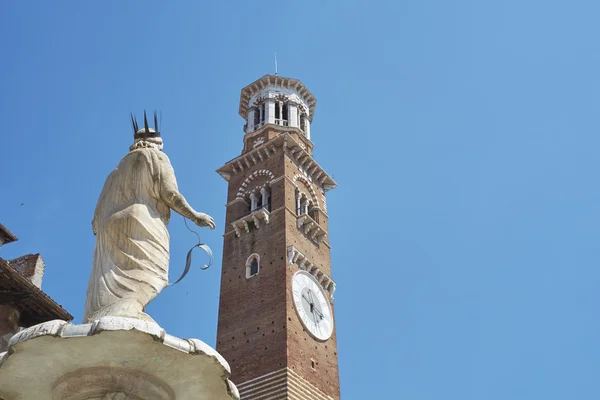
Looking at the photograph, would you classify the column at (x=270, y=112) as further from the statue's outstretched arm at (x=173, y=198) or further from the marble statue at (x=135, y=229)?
the statue's outstretched arm at (x=173, y=198)

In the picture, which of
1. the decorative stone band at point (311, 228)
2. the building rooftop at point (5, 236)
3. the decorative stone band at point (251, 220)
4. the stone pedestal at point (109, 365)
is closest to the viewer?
the stone pedestal at point (109, 365)

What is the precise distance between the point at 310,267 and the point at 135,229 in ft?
64.5

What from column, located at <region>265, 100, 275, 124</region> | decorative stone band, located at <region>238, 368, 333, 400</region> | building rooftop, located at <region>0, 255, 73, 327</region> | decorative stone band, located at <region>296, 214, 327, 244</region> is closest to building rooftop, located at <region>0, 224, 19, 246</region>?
building rooftop, located at <region>0, 255, 73, 327</region>

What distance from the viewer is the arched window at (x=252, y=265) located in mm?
25219

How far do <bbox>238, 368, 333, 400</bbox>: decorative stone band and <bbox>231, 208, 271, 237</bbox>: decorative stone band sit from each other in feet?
20.2

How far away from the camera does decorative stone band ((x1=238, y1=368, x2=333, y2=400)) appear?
69.6ft

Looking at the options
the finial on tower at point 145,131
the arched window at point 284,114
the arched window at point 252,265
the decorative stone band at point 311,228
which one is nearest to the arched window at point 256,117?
the arched window at point 284,114

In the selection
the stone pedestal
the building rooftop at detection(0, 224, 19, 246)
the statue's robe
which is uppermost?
the building rooftop at detection(0, 224, 19, 246)

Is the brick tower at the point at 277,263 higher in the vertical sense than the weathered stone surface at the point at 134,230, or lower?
higher

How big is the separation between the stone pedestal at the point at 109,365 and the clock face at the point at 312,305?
1779cm

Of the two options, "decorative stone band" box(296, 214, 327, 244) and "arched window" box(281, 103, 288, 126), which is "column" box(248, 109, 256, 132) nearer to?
"arched window" box(281, 103, 288, 126)

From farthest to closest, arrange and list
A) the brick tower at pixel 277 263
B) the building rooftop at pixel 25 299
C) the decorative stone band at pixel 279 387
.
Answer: the brick tower at pixel 277 263 → the decorative stone band at pixel 279 387 → the building rooftop at pixel 25 299

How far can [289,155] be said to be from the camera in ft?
93.4

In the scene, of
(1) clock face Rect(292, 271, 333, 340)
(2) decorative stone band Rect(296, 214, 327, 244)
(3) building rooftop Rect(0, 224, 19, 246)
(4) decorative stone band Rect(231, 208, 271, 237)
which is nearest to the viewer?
(3) building rooftop Rect(0, 224, 19, 246)
